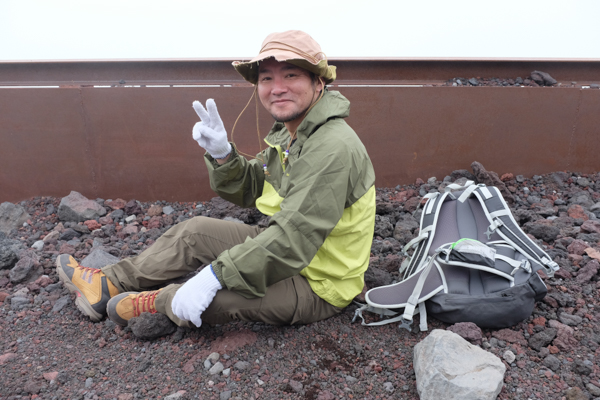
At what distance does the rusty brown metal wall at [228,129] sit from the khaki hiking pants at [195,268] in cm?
174

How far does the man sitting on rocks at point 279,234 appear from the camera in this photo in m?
1.98

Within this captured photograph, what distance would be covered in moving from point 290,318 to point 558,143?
345cm

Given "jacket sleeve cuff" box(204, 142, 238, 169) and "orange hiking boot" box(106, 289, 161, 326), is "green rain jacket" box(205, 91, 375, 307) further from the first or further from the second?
"orange hiking boot" box(106, 289, 161, 326)

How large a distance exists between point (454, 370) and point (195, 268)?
4.94 feet

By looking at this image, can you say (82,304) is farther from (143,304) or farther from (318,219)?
(318,219)

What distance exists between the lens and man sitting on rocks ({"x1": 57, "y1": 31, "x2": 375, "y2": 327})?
6.50 feet

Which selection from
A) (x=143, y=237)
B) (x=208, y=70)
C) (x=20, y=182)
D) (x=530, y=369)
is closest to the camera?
(x=530, y=369)

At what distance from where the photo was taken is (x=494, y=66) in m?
4.90

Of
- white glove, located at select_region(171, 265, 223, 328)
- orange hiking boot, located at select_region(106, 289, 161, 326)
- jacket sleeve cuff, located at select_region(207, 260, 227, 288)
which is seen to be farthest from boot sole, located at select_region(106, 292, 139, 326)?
jacket sleeve cuff, located at select_region(207, 260, 227, 288)

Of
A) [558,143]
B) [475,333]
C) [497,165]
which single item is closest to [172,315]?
[475,333]

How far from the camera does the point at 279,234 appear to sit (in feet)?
6.36

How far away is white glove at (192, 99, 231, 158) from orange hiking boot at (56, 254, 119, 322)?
96cm

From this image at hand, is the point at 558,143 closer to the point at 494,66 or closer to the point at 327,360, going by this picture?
the point at 494,66

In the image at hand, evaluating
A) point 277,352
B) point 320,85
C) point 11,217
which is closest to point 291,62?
point 320,85
